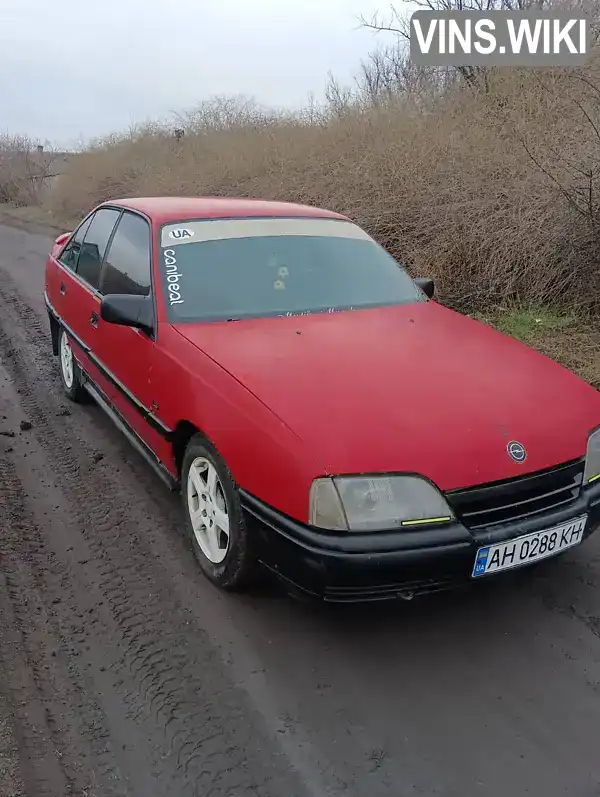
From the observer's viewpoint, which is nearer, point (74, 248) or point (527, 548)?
point (527, 548)

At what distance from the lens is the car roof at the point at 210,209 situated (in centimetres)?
370

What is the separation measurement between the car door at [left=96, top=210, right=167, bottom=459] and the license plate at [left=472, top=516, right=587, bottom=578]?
5.27 feet

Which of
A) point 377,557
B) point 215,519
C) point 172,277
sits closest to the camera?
point 377,557

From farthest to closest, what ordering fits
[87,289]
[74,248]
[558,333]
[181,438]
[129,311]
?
[558,333]
[74,248]
[87,289]
[129,311]
[181,438]

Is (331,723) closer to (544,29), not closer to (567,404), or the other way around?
(567,404)

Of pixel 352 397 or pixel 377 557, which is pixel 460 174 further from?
pixel 377 557

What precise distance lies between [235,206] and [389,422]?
2148mm

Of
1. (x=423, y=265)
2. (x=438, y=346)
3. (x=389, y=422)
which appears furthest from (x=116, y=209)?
(x=423, y=265)

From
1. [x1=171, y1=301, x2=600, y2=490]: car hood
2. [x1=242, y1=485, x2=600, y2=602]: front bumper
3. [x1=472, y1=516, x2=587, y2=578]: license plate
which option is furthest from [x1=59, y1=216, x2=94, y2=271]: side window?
[x1=472, y1=516, x2=587, y2=578]: license plate

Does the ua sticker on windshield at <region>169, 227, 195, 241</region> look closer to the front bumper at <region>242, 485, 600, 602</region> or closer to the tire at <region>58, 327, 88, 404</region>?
the tire at <region>58, 327, 88, 404</region>

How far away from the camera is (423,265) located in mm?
7887

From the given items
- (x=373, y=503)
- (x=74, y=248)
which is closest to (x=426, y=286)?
(x=373, y=503)

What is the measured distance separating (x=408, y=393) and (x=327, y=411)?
355mm

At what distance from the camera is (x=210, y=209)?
150 inches
